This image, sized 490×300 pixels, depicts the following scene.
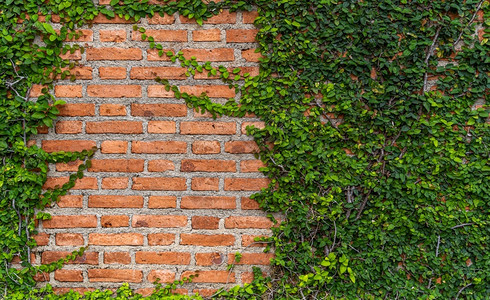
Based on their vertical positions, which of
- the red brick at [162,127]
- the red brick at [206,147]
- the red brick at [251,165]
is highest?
the red brick at [162,127]

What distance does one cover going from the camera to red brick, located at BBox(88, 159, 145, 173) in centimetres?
207

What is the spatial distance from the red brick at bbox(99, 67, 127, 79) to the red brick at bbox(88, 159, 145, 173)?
478mm

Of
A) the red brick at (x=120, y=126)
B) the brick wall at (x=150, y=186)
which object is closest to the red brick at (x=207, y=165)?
the brick wall at (x=150, y=186)

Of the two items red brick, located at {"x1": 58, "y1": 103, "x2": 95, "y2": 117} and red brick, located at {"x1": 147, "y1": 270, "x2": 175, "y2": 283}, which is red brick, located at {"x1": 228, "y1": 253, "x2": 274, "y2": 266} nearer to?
red brick, located at {"x1": 147, "y1": 270, "x2": 175, "y2": 283}

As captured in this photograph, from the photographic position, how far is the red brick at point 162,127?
2.07 meters

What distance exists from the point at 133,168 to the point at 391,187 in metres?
1.47

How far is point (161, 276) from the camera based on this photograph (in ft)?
6.81

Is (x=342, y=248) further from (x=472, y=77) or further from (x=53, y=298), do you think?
(x=53, y=298)

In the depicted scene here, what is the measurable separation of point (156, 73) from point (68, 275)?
126 cm

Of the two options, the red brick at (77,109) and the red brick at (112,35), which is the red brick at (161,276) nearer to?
the red brick at (77,109)

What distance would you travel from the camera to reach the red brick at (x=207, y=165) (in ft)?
6.81

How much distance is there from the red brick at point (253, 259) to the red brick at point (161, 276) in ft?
1.13

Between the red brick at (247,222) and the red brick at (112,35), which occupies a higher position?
the red brick at (112,35)

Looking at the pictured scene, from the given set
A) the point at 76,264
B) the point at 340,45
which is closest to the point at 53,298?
the point at 76,264
